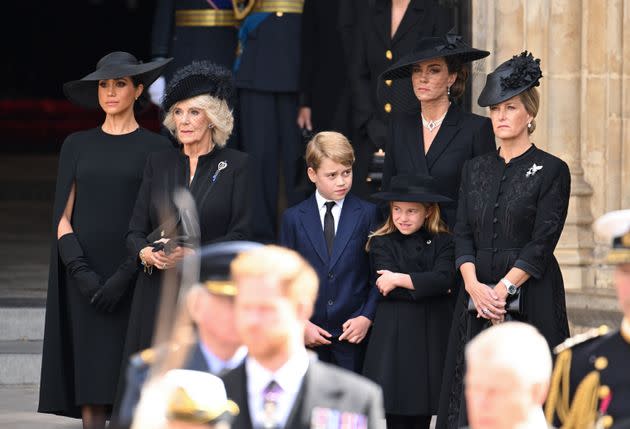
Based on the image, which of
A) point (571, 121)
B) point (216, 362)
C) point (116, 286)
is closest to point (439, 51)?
point (116, 286)

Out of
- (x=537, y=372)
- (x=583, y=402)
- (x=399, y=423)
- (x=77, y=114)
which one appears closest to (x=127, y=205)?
(x=399, y=423)

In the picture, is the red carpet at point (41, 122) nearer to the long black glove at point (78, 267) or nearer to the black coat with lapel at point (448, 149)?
the long black glove at point (78, 267)

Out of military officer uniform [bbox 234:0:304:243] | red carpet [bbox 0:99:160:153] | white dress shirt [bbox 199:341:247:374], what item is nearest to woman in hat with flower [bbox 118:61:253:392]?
military officer uniform [bbox 234:0:304:243]

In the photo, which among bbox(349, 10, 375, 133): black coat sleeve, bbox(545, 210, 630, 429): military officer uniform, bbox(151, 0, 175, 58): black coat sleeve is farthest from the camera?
bbox(151, 0, 175, 58): black coat sleeve

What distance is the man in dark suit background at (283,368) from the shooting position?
3.92 m

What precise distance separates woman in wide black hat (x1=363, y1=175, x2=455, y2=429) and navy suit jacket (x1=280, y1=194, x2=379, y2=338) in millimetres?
89

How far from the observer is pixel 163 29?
9.16m

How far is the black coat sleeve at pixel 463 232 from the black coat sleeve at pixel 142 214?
4.14 ft

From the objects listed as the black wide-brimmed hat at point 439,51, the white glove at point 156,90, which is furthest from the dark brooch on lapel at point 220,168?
the white glove at point 156,90

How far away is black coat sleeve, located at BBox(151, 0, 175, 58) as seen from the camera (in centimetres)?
910

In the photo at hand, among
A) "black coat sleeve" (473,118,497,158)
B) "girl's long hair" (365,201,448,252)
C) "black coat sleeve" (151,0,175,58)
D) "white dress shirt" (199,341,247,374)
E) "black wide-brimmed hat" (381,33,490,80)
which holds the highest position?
"black coat sleeve" (151,0,175,58)

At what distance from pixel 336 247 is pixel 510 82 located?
100 centimetres

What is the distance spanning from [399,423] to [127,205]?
4.76 feet

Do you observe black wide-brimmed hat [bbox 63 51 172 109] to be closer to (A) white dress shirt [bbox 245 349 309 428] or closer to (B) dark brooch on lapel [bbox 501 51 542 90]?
(B) dark brooch on lapel [bbox 501 51 542 90]
